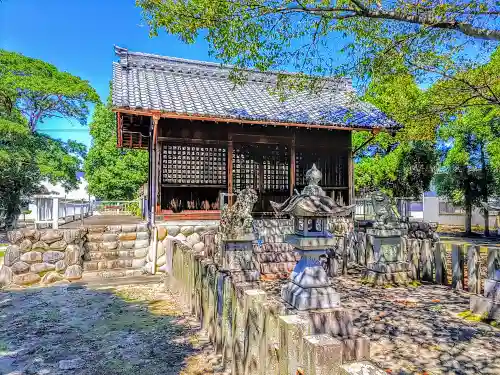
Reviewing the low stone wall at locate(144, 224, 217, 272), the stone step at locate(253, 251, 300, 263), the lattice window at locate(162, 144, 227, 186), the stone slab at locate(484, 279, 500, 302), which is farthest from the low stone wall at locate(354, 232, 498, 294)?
the lattice window at locate(162, 144, 227, 186)

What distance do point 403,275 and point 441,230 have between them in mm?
15554

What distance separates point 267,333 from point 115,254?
7.79 metres

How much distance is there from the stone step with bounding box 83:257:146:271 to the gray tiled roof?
427 cm

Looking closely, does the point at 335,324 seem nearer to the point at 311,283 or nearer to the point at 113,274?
the point at 311,283

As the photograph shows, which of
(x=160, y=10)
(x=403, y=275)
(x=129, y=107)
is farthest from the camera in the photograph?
(x=129, y=107)

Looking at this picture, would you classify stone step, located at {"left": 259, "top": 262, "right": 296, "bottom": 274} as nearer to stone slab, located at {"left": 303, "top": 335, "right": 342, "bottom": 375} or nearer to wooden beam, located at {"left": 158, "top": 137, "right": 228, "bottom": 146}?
wooden beam, located at {"left": 158, "top": 137, "right": 228, "bottom": 146}

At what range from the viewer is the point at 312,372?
1909 mm

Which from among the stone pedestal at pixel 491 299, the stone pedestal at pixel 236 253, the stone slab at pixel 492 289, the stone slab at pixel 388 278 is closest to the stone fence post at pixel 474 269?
the stone pedestal at pixel 491 299

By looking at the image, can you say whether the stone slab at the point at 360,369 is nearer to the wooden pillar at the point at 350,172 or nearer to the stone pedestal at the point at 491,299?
the stone pedestal at the point at 491,299

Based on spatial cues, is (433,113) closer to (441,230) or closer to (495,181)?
(495,181)

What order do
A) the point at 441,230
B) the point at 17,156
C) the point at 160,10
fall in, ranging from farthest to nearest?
the point at 441,230, the point at 17,156, the point at 160,10

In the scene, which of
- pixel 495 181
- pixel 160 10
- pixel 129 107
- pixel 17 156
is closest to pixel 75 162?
pixel 17 156

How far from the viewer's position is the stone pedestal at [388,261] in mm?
7641

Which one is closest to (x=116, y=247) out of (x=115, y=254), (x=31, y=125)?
(x=115, y=254)
